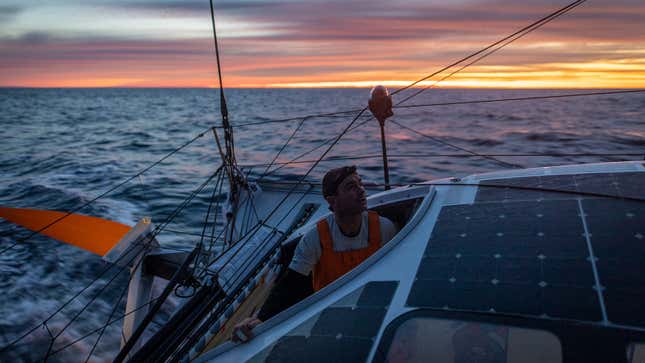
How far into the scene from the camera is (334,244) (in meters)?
3.41

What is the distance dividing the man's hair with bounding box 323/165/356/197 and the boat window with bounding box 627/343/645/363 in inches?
76.7

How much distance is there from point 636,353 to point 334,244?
6.34 ft

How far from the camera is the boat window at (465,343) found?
2.06 meters

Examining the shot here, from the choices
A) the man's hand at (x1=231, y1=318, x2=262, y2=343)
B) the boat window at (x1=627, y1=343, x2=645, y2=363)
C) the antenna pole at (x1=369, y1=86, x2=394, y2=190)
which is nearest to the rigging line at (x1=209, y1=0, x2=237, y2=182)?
the antenna pole at (x1=369, y1=86, x2=394, y2=190)

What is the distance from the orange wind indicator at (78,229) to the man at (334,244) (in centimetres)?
526

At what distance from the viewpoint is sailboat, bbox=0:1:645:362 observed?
2154mm

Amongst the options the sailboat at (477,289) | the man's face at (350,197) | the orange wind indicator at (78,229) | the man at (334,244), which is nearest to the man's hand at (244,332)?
the sailboat at (477,289)

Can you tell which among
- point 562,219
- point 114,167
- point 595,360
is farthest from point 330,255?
point 114,167

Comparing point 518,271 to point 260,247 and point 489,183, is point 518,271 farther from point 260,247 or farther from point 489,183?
point 260,247

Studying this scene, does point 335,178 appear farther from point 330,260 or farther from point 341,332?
point 341,332

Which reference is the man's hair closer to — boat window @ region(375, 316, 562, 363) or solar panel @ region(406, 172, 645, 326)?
solar panel @ region(406, 172, 645, 326)

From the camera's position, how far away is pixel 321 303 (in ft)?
9.29

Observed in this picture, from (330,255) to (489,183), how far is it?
5.37 feet

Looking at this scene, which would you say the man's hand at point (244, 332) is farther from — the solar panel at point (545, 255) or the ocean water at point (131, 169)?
the ocean water at point (131, 169)
